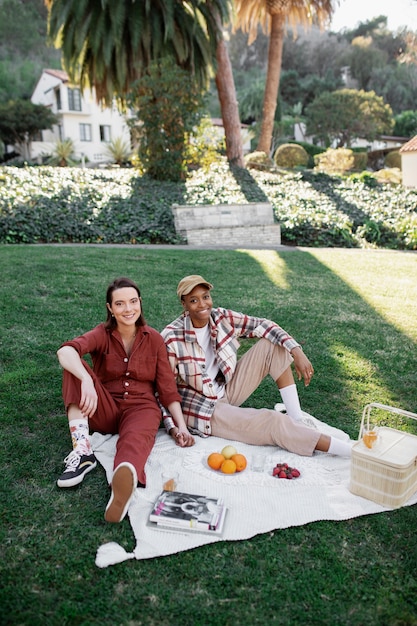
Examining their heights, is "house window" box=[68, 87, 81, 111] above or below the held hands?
above

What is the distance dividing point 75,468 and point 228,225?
8.20 meters

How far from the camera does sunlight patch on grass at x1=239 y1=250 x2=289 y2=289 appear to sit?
7.30 metres

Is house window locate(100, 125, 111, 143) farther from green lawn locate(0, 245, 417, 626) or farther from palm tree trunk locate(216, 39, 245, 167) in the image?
green lawn locate(0, 245, 417, 626)

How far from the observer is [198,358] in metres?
3.48

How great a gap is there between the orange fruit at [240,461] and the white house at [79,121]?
34.6 meters

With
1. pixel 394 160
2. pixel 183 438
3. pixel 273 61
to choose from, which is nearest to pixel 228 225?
pixel 183 438

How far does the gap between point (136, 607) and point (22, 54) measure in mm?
55221

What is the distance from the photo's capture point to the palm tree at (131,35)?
15680 millimetres

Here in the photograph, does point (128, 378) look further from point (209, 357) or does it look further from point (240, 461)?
point (240, 461)

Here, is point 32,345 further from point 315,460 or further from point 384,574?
point 384,574

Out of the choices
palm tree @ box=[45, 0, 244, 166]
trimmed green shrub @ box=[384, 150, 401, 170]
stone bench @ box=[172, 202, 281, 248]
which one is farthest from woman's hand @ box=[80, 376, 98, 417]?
trimmed green shrub @ box=[384, 150, 401, 170]

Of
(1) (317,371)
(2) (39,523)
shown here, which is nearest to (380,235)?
(1) (317,371)

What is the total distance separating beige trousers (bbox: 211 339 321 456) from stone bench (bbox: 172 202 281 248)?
671cm

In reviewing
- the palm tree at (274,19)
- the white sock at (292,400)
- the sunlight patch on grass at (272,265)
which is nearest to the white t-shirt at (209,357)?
the white sock at (292,400)
